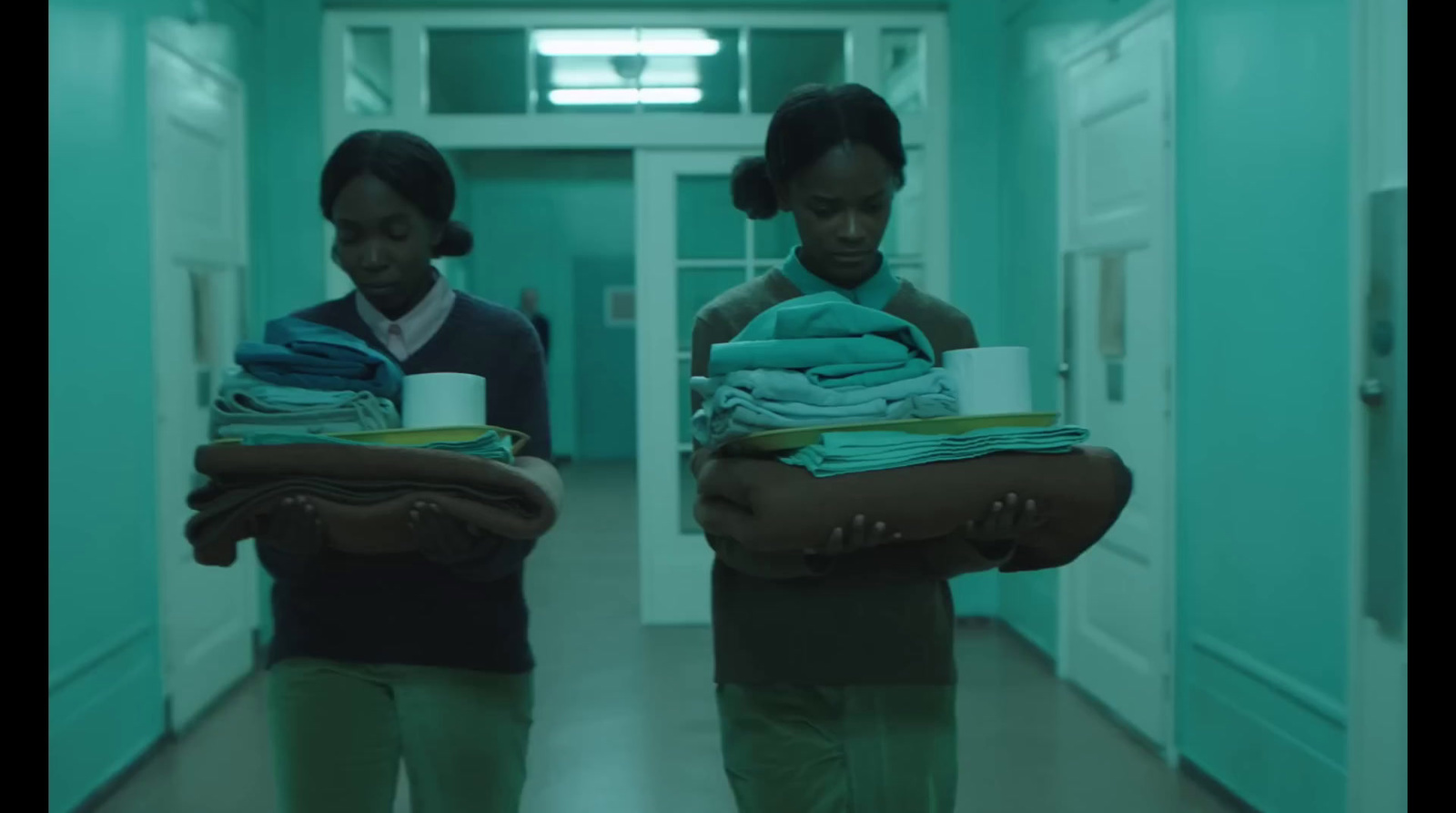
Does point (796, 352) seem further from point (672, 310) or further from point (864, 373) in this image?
point (672, 310)

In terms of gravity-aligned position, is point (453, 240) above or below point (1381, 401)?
above

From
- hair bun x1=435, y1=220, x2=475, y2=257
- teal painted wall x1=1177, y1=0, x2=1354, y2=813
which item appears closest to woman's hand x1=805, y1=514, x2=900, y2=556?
hair bun x1=435, y1=220, x2=475, y2=257

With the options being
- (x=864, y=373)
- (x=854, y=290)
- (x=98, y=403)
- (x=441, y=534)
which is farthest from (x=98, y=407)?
(x=864, y=373)

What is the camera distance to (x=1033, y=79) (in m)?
3.97

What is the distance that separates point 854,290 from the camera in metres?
1.35

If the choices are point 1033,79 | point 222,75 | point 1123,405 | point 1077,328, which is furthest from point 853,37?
point 222,75

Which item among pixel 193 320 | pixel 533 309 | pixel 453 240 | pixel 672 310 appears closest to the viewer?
pixel 453 240

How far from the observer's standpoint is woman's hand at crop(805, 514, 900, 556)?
3.65 ft

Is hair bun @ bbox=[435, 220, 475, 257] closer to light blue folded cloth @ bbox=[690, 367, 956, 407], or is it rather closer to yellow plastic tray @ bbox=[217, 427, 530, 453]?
yellow plastic tray @ bbox=[217, 427, 530, 453]

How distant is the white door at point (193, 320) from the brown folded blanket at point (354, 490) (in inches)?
82.1

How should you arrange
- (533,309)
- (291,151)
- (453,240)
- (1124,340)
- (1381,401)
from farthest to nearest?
(533,309) < (291,151) < (1124,340) < (1381,401) < (453,240)

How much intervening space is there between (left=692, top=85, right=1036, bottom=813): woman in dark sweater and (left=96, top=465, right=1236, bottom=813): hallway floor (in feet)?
4.82

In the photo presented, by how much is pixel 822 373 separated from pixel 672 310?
10.8ft

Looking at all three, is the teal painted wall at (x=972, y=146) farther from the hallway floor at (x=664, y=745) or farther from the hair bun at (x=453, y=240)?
the hair bun at (x=453, y=240)
